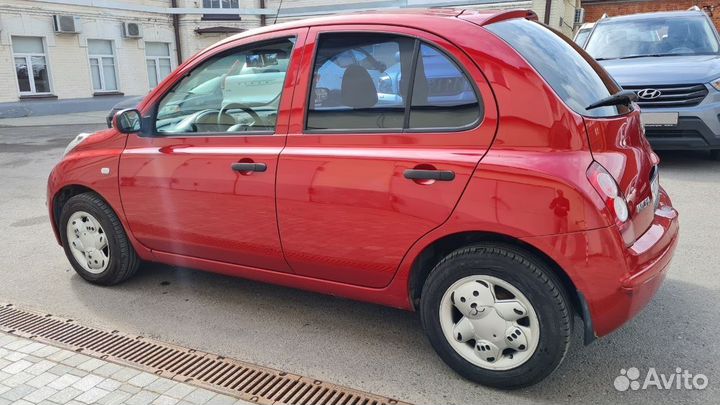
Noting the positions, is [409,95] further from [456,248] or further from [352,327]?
[352,327]

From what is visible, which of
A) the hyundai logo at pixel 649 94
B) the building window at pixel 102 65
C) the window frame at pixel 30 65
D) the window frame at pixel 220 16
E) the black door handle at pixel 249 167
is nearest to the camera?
the black door handle at pixel 249 167

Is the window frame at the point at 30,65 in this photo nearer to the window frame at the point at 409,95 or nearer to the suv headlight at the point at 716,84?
the window frame at the point at 409,95

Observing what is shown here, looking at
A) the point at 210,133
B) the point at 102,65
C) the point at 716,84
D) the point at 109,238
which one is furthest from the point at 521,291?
the point at 102,65

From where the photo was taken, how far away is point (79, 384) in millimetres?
2828

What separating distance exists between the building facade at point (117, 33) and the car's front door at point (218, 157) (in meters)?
14.7

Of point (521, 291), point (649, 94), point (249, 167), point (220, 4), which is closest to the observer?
point (521, 291)

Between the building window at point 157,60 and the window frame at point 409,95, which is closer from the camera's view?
the window frame at point 409,95

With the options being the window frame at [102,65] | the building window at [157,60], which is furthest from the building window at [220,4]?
the window frame at [102,65]

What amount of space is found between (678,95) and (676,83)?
0.45 ft

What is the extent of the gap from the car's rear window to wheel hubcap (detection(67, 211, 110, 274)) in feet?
9.47

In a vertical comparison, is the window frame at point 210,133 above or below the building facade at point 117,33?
below

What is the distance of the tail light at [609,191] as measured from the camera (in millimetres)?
2404

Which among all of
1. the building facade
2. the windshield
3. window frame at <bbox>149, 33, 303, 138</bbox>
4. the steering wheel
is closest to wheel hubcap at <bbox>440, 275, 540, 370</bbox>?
window frame at <bbox>149, 33, 303, 138</bbox>

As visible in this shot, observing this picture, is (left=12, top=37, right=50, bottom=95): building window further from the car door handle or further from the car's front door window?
the car door handle
